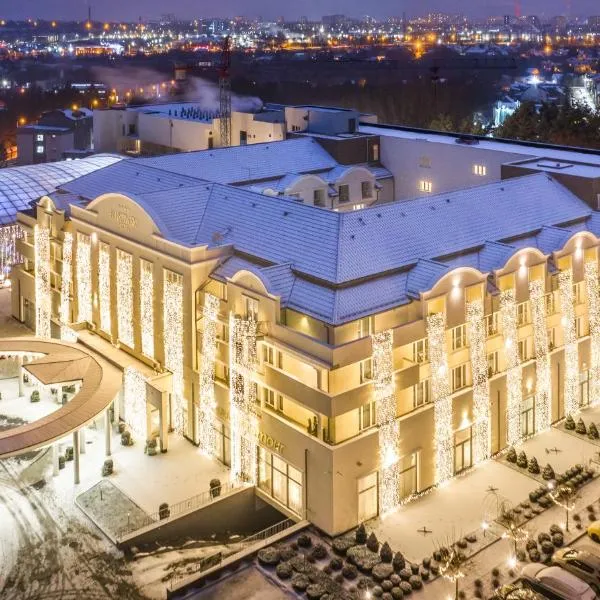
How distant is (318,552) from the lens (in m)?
33.6

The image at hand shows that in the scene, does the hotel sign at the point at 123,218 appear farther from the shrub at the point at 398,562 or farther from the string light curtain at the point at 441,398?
the shrub at the point at 398,562

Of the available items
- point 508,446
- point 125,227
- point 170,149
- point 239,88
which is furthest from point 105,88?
point 508,446

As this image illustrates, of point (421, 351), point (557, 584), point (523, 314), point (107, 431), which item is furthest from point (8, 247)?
point (557, 584)

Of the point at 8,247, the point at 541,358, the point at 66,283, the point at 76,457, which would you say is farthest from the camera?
the point at 8,247

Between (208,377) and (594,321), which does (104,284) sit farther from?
(594,321)

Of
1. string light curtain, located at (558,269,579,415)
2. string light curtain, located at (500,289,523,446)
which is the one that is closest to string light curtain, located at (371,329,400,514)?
string light curtain, located at (500,289,523,446)

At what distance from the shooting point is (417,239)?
134 feet

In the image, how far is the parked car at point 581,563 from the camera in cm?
3111

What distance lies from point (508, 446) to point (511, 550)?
922 cm

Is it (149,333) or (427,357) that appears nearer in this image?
(427,357)

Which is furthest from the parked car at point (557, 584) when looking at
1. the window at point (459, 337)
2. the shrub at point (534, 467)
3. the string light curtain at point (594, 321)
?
the string light curtain at point (594, 321)

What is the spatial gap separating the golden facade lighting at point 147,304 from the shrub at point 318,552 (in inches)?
635

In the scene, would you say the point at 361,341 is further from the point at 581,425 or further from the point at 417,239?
the point at 581,425

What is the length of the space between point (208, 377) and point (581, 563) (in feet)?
63.9
